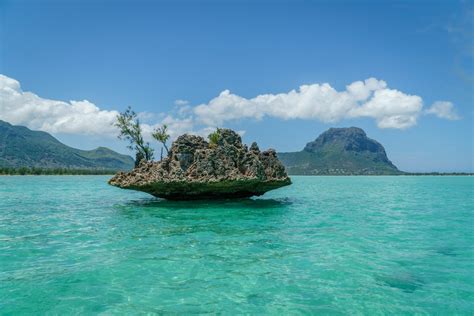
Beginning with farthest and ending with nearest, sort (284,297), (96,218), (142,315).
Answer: (96,218) < (284,297) < (142,315)

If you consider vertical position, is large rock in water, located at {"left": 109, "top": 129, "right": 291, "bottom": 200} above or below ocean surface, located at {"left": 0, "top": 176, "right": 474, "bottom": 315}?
above

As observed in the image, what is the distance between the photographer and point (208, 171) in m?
25.0

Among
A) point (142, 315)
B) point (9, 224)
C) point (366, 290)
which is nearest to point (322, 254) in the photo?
point (366, 290)

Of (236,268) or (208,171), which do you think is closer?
(236,268)

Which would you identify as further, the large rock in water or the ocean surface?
the large rock in water

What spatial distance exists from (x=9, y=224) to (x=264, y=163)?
17.8 metres

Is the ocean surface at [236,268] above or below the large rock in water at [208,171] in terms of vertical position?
below

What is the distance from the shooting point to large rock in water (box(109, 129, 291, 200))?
2503 cm

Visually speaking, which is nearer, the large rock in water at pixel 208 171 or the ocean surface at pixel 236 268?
the ocean surface at pixel 236 268

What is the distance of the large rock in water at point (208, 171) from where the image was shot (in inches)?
985

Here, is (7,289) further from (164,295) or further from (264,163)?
(264,163)

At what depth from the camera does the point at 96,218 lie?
65.2ft

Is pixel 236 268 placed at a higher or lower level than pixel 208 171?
lower

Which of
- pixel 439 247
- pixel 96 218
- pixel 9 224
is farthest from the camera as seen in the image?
pixel 96 218
